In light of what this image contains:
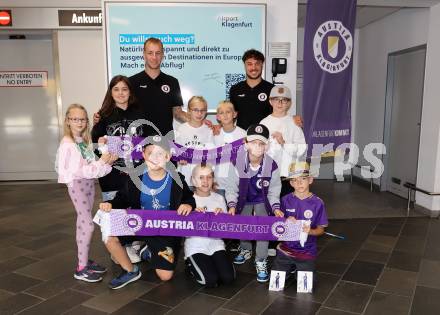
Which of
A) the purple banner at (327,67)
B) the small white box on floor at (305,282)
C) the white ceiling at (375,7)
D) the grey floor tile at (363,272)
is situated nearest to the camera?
the small white box on floor at (305,282)

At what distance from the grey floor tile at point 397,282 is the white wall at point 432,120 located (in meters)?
2.10

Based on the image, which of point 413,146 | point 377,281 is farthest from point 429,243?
point 413,146

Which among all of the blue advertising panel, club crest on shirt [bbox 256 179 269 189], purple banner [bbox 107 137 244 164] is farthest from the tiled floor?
the blue advertising panel

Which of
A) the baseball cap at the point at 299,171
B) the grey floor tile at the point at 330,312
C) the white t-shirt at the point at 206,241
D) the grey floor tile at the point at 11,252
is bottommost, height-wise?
the grey floor tile at the point at 11,252

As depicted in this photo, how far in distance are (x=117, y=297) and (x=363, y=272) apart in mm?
2023

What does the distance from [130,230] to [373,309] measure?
1.84 metres

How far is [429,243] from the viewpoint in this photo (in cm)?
398

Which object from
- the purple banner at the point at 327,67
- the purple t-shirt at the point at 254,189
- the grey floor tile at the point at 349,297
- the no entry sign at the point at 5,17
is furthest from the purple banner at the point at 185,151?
the no entry sign at the point at 5,17

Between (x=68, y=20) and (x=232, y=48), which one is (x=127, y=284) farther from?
(x=68, y=20)

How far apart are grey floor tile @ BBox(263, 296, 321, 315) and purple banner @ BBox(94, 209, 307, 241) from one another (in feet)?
1.45

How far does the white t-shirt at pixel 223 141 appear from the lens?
3.38 metres

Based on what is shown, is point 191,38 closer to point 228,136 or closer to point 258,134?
point 228,136

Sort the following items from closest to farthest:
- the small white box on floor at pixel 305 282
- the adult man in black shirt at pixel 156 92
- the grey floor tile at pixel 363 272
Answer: the small white box on floor at pixel 305 282 < the grey floor tile at pixel 363 272 < the adult man in black shirt at pixel 156 92

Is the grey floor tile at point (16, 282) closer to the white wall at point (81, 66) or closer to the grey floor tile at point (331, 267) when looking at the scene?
the grey floor tile at point (331, 267)
